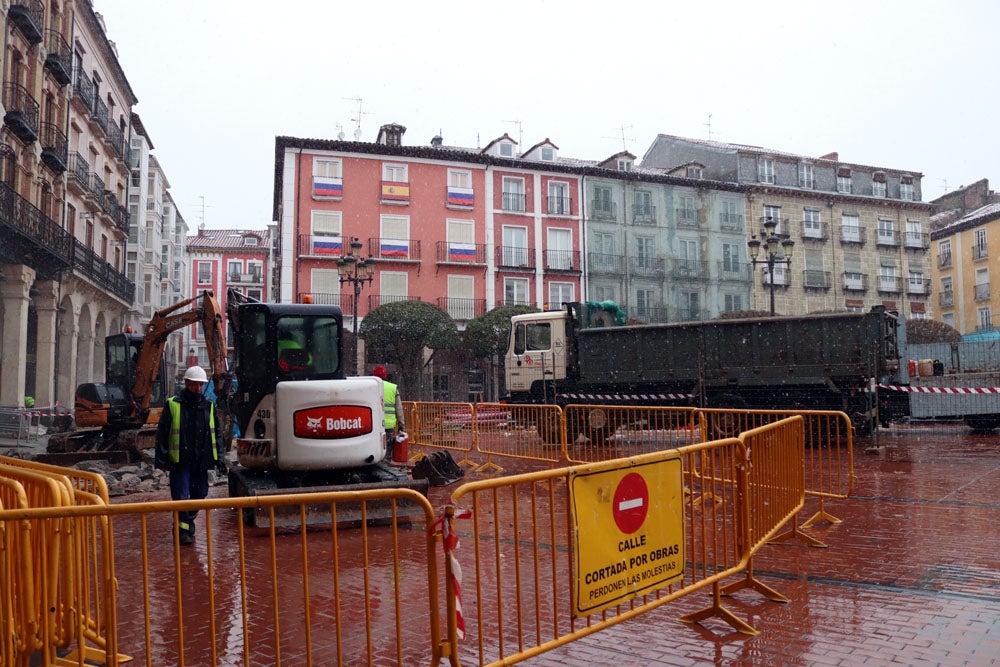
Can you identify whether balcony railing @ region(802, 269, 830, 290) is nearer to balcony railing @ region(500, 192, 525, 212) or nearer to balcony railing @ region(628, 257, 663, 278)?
balcony railing @ region(628, 257, 663, 278)

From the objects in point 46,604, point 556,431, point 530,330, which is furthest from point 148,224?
point 46,604

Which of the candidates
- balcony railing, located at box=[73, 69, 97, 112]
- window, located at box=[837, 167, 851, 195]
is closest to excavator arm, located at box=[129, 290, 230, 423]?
balcony railing, located at box=[73, 69, 97, 112]

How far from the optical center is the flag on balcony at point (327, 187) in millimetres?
35656

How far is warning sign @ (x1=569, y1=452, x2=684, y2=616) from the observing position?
3645 mm

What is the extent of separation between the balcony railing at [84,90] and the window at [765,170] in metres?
33.6

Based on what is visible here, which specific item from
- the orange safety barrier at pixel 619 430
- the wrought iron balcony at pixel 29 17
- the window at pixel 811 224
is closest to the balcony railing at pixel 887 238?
the window at pixel 811 224

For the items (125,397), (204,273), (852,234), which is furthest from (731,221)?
(204,273)

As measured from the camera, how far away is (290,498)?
10.3 ft

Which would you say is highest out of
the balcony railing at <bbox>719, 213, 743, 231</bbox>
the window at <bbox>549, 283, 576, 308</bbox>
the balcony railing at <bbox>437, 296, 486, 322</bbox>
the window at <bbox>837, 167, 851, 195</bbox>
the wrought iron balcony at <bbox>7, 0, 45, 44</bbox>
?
the window at <bbox>837, 167, 851, 195</bbox>

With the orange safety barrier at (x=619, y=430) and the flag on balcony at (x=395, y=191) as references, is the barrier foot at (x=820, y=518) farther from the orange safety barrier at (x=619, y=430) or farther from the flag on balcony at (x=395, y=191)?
the flag on balcony at (x=395, y=191)

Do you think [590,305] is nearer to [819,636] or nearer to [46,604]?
[819,636]

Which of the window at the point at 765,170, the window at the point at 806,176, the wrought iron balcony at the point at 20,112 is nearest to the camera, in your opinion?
the wrought iron balcony at the point at 20,112

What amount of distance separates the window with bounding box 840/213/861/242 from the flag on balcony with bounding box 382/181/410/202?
2549cm

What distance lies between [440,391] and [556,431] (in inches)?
1033
